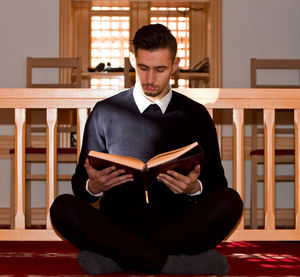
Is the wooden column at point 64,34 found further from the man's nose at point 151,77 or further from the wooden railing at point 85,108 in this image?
the man's nose at point 151,77

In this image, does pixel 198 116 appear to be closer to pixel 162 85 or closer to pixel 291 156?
pixel 162 85

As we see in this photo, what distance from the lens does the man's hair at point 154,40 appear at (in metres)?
1.85

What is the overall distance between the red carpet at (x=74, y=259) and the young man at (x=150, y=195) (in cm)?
8

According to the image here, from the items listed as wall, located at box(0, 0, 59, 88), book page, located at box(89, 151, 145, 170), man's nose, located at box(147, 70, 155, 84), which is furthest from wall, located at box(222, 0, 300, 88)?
book page, located at box(89, 151, 145, 170)

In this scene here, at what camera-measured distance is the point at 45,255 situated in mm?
2174

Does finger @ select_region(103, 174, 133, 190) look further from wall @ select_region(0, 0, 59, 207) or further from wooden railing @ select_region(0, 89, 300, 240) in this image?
wall @ select_region(0, 0, 59, 207)

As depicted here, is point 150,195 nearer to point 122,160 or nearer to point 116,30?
point 122,160

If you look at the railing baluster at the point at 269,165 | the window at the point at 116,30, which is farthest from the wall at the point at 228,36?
the railing baluster at the point at 269,165

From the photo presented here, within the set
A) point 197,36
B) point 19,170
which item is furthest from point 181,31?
point 19,170

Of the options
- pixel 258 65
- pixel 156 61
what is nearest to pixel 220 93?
pixel 156 61

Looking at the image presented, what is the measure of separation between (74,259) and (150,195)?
16.7 inches

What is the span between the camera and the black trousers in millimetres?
1718

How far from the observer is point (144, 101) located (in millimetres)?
1919

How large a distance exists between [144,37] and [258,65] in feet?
6.52
